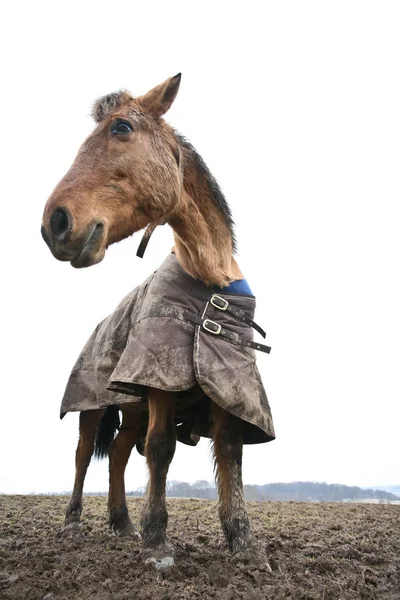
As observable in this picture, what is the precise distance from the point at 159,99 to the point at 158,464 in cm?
275

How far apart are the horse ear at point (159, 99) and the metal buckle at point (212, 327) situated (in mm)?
1665

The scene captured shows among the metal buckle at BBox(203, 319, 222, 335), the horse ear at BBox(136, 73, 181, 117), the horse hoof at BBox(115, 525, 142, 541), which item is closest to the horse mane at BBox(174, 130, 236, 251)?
the horse ear at BBox(136, 73, 181, 117)

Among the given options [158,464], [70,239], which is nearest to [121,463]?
[158,464]

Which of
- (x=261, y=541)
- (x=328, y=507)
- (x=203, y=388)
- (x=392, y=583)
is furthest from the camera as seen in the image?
(x=328, y=507)

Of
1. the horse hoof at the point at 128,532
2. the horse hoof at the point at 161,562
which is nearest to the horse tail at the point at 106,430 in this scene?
the horse hoof at the point at 128,532

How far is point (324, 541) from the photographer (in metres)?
4.59

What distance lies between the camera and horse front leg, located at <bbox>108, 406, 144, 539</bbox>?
17.3ft

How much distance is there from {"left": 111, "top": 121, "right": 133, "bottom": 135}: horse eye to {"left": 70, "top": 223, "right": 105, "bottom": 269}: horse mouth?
84 centimetres

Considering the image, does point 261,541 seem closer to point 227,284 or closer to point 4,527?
point 227,284

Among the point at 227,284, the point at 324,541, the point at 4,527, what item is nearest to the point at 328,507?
the point at 324,541

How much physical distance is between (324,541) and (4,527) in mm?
3088

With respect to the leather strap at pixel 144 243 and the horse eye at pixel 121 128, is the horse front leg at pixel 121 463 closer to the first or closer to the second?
the leather strap at pixel 144 243

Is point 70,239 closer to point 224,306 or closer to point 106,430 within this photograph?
point 224,306

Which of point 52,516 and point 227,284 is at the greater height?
point 227,284
